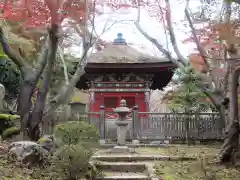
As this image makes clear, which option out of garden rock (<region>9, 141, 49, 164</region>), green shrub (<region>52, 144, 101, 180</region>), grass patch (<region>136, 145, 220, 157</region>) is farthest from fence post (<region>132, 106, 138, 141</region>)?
green shrub (<region>52, 144, 101, 180</region>)

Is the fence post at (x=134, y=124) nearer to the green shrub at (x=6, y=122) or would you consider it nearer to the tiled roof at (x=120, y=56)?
the tiled roof at (x=120, y=56)

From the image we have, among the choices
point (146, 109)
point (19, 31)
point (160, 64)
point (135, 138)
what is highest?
point (19, 31)

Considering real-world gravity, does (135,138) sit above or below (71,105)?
below

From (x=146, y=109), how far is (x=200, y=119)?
3.89 meters

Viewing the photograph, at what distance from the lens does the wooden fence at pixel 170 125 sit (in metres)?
14.8

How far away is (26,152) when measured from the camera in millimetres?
7543

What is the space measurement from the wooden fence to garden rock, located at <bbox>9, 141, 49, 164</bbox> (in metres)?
7.17

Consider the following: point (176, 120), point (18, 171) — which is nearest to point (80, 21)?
point (18, 171)

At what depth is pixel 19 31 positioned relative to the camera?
14.7m

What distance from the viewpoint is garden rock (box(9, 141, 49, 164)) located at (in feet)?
24.5

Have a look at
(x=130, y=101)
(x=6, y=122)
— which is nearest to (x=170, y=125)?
(x=130, y=101)

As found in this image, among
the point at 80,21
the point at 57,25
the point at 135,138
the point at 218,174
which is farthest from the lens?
the point at 135,138

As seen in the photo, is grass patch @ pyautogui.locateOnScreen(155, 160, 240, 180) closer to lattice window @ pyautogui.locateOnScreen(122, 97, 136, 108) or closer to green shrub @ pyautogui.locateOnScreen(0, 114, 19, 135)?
green shrub @ pyautogui.locateOnScreen(0, 114, 19, 135)

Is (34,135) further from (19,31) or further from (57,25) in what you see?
(19,31)
